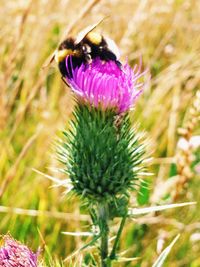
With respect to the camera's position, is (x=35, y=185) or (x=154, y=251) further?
(x=35, y=185)

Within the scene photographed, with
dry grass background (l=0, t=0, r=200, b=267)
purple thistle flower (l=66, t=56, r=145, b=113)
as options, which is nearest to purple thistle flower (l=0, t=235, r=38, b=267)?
purple thistle flower (l=66, t=56, r=145, b=113)

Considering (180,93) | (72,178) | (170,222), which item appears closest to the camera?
(72,178)

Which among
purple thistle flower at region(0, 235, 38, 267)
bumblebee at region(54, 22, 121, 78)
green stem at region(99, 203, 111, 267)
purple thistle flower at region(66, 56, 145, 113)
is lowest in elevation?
green stem at region(99, 203, 111, 267)

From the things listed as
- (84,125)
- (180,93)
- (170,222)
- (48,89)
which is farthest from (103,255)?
(48,89)

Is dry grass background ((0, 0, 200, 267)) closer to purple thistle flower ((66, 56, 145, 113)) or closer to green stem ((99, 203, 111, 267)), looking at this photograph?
purple thistle flower ((66, 56, 145, 113))

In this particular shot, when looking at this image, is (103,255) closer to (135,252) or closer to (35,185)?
(135,252)

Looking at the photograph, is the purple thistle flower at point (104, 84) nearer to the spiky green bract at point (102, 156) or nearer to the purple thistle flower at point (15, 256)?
the spiky green bract at point (102, 156)
